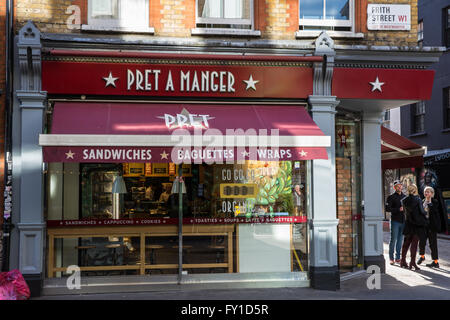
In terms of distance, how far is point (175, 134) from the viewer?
7.82 m

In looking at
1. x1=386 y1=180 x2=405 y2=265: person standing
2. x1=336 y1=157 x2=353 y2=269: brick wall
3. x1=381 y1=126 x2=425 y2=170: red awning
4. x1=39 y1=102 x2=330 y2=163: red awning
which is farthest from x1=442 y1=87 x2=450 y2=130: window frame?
x1=39 y1=102 x2=330 y2=163: red awning

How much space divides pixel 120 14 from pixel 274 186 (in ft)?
13.7

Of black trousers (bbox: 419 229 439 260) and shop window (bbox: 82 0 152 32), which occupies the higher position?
shop window (bbox: 82 0 152 32)

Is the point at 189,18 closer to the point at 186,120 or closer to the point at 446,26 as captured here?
the point at 186,120

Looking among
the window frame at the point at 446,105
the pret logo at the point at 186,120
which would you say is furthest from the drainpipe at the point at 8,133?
the window frame at the point at 446,105

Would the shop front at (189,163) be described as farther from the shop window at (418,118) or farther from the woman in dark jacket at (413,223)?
the shop window at (418,118)

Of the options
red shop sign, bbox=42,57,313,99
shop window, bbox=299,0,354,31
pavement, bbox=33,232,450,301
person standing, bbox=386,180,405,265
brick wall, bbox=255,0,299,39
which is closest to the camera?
pavement, bbox=33,232,450,301

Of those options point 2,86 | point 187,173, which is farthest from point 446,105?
point 2,86

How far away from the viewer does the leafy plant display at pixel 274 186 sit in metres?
8.91

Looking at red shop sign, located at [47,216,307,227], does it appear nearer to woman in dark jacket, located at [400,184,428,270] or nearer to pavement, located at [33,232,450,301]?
pavement, located at [33,232,450,301]

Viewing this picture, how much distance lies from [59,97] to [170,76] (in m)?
1.92

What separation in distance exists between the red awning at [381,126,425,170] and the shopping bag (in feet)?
26.7

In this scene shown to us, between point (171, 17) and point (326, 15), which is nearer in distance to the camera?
point (171, 17)

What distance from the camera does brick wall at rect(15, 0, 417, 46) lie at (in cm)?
830
